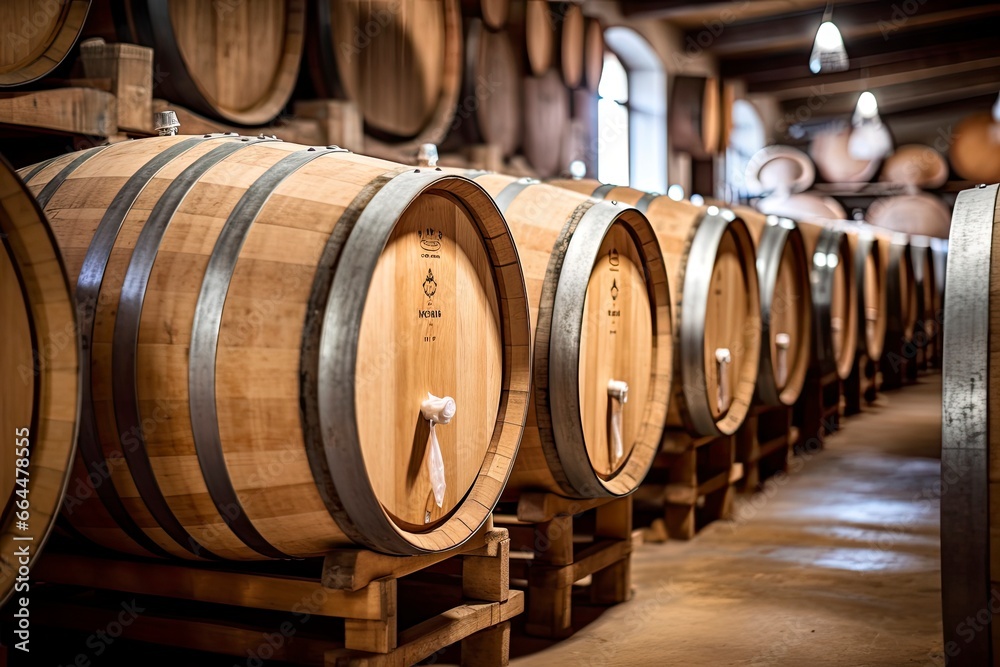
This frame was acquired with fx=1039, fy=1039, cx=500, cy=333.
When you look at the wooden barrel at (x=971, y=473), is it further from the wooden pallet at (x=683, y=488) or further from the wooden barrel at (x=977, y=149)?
the wooden barrel at (x=977, y=149)

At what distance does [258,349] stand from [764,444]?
14.6 feet

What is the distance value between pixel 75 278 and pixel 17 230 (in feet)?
1.68

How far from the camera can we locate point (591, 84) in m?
8.02

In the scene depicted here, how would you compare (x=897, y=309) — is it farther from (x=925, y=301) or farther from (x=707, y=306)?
(x=707, y=306)

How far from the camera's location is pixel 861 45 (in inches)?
522

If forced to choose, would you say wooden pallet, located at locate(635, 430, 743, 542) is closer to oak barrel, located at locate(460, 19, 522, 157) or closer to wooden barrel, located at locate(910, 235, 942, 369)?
oak barrel, located at locate(460, 19, 522, 157)

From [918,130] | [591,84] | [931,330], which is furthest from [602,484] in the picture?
[918,130]

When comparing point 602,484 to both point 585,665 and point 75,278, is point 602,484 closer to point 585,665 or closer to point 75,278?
point 585,665

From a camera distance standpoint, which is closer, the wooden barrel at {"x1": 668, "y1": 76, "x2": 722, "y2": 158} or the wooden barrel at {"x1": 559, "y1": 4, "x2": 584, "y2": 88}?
the wooden barrel at {"x1": 559, "y1": 4, "x2": 584, "y2": 88}

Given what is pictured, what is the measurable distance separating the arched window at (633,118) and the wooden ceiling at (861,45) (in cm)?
74

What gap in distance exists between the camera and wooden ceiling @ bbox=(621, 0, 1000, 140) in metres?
11.2

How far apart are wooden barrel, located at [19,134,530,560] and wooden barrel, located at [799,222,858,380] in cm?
429

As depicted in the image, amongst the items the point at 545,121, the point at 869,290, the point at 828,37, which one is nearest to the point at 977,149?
the point at 828,37

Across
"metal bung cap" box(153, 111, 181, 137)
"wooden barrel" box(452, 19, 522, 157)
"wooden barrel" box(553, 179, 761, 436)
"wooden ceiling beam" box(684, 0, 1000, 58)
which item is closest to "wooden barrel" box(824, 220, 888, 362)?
"wooden barrel" box(452, 19, 522, 157)
